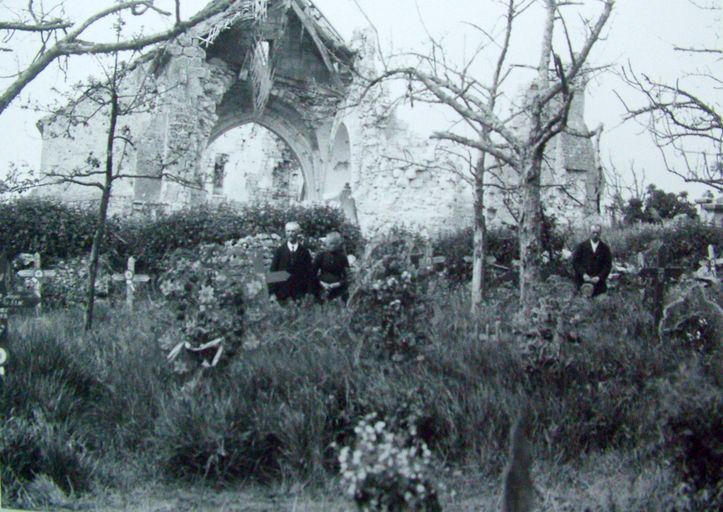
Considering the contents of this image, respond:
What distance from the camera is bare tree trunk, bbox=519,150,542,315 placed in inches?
288

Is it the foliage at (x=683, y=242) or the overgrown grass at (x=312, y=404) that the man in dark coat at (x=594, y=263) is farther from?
the foliage at (x=683, y=242)

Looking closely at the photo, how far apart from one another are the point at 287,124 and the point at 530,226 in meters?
11.9

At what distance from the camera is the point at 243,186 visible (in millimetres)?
39000

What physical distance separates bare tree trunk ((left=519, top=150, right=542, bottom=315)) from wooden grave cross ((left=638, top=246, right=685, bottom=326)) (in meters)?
1.47

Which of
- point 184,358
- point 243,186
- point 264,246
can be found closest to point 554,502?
point 184,358

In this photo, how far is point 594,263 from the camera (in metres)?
10.1

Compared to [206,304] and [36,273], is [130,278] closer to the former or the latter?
[36,273]

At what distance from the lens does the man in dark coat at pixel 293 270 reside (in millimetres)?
9008

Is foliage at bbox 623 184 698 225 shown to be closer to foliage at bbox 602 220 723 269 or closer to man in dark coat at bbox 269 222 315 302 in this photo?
foliage at bbox 602 220 723 269

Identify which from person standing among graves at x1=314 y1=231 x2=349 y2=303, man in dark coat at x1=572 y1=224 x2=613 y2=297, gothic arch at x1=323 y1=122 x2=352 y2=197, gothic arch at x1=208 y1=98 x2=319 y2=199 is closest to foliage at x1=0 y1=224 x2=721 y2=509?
person standing among graves at x1=314 y1=231 x2=349 y2=303

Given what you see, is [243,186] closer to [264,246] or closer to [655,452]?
[264,246]

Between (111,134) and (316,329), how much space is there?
3.18 m

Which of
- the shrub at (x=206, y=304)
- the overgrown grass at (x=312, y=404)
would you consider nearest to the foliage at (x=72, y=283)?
the overgrown grass at (x=312, y=404)

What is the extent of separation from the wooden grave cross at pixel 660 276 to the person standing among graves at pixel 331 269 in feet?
11.8
